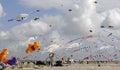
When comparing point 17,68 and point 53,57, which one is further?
point 53,57

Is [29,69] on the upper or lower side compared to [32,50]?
lower

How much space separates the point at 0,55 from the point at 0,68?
53.6ft

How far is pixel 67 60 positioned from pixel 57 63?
2880 centimetres

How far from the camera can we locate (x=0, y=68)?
85062mm

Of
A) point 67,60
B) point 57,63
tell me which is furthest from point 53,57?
point 67,60

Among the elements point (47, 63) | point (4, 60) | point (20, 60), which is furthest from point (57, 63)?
point (4, 60)

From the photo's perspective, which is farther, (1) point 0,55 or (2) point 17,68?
(1) point 0,55

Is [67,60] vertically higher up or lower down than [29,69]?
higher up

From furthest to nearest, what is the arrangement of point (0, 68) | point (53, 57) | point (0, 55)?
point (53, 57)
point (0, 55)
point (0, 68)

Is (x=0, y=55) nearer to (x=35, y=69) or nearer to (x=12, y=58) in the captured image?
(x=12, y=58)

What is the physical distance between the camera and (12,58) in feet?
340

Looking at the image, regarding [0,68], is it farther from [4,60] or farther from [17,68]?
[4,60]

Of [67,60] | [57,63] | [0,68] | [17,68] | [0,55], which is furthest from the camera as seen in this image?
[67,60]

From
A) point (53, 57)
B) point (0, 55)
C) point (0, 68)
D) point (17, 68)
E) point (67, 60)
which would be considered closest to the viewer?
point (0, 68)
